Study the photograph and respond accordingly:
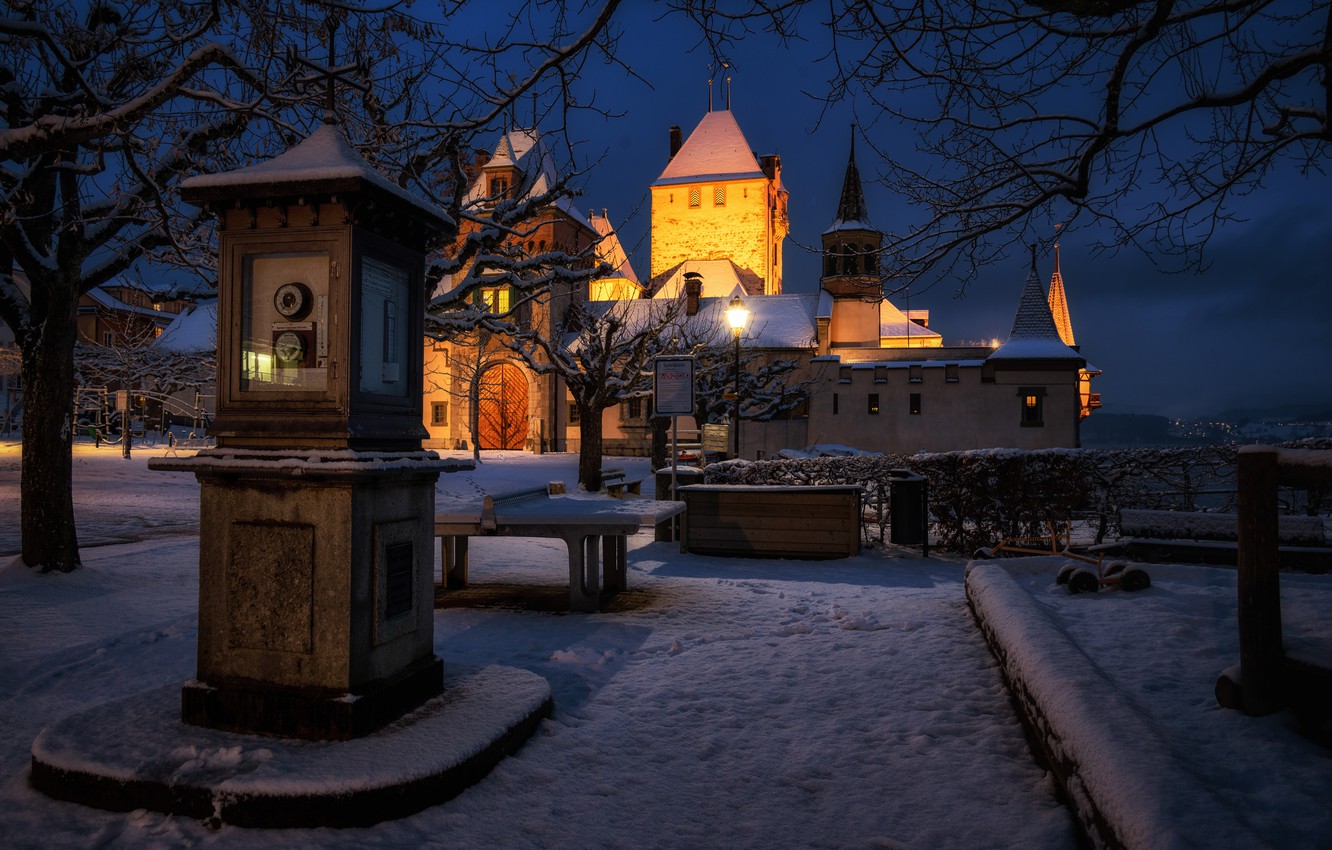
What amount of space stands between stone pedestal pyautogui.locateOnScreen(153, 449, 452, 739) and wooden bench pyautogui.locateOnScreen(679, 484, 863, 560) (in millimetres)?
7281

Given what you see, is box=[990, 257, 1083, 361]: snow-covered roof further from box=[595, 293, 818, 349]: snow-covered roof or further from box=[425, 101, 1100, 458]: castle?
box=[595, 293, 818, 349]: snow-covered roof

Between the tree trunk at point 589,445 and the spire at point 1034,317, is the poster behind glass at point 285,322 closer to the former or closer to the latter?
the tree trunk at point 589,445

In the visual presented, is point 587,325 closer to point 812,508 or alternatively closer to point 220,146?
point 812,508

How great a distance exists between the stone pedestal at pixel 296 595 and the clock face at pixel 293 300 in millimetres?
765

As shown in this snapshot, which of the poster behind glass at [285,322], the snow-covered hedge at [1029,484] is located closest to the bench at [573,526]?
the poster behind glass at [285,322]

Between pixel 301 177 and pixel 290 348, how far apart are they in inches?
35.4

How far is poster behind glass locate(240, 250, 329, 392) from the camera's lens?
169 inches

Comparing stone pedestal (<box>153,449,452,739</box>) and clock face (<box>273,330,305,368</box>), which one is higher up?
clock face (<box>273,330,305,368</box>)

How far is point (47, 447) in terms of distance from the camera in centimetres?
843

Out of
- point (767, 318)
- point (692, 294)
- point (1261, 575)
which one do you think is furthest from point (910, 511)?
point (767, 318)

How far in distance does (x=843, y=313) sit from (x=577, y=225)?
651 inches

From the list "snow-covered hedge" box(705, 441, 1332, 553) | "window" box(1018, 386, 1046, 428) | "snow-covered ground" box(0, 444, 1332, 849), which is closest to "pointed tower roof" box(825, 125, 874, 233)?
"window" box(1018, 386, 1046, 428)

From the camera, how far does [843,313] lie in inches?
1866

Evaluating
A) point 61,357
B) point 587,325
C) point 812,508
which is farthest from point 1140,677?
point 587,325
